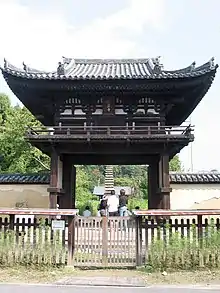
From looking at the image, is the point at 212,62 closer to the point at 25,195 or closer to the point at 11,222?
the point at 25,195

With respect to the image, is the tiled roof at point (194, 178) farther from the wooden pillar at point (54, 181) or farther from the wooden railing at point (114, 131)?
the wooden pillar at point (54, 181)

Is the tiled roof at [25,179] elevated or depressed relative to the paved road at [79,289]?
elevated

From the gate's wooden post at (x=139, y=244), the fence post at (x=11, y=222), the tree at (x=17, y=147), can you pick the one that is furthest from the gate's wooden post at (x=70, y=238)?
the tree at (x=17, y=147)

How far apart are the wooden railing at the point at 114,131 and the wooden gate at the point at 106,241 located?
5.08 metres

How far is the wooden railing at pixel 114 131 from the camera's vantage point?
13.8 metres

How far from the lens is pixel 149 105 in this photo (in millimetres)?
15266

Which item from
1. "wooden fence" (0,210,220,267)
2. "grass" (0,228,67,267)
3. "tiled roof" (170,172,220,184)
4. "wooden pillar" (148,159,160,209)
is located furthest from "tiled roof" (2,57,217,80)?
"grass" (0,228,67,267)

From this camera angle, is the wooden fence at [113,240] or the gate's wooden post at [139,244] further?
the gate's wooden post at [139,244]

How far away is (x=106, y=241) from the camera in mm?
9016

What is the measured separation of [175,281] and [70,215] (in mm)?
2834

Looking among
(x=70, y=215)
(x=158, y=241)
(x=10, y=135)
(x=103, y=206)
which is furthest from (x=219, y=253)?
(x=10, y=135)

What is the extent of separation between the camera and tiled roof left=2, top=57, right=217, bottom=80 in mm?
14000

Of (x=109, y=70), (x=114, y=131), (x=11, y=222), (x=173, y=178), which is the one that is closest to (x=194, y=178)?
(x=173, y=178)

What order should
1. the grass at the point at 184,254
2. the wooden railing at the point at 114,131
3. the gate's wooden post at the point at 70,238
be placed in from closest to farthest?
the grass at the point at 184,254 < the gate's wooden post at the point at 70,238 < the wooden railing at the point at 114,131
